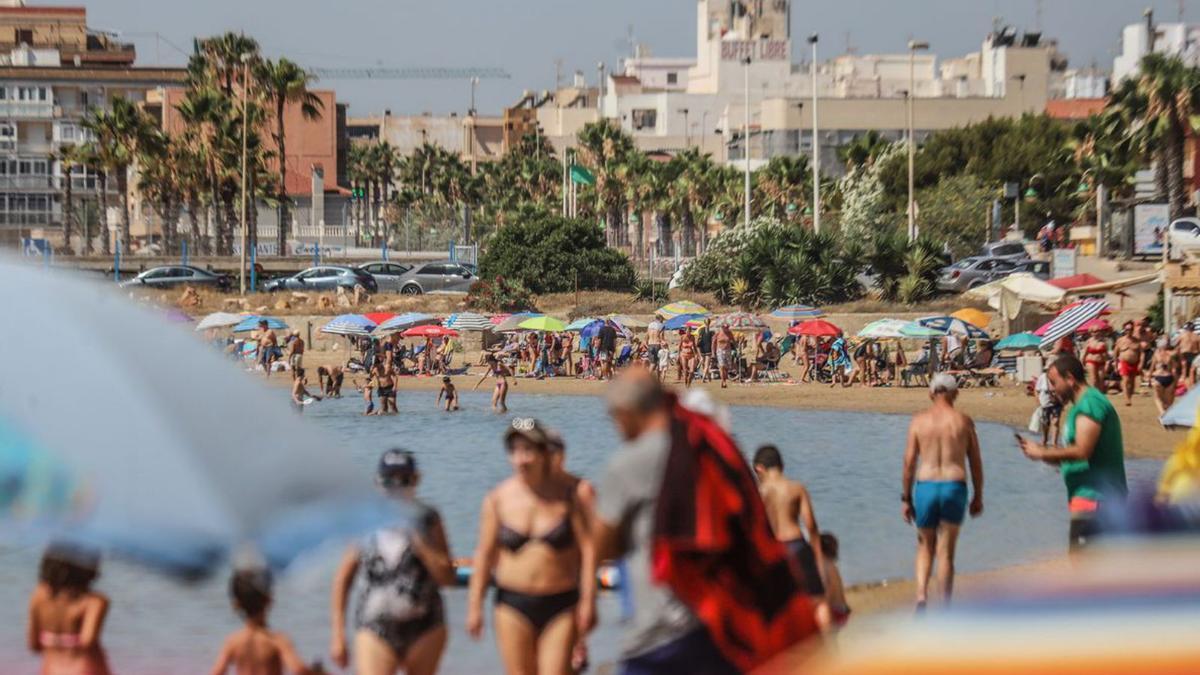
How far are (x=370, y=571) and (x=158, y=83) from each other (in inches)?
3390

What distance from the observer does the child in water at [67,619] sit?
4703 millimetres

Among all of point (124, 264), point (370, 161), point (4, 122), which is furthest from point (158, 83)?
point (124, 264)

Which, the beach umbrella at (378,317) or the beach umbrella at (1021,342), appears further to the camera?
the beach umbrella at (378,317)

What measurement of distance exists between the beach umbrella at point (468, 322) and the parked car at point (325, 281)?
8666 mm

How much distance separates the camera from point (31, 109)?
3406 inches

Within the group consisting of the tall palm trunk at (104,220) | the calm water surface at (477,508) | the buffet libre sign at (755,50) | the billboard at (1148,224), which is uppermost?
the buffet libre sign at (755,50)

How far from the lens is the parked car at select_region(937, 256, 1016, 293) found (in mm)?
43906

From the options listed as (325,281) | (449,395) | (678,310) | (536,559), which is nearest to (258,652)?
(536,559)

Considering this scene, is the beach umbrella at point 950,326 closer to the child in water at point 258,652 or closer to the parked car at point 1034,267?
the parked car at point 1034,267

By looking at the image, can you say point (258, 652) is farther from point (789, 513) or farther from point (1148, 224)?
point (1148, 224)

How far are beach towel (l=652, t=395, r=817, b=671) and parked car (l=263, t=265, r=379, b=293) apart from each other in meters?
41.9

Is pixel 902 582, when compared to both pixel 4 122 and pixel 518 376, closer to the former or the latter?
pixel 518 376

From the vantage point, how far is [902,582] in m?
12.0

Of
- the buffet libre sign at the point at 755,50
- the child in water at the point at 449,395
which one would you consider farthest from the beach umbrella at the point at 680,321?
the buffet libre sign at the point at 755,50
